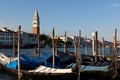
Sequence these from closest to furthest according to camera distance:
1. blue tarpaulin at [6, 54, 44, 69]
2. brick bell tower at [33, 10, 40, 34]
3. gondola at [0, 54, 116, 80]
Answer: gondola at [0, 54, 116, 80]
blue tarpaulin at [6, 54, 44, 69]
brick bell tower at [33, 10, 40, 34]

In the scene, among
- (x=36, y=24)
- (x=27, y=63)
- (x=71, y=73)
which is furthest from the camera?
(x=36, y=24)

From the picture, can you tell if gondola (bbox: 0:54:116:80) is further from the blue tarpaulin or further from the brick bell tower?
the brick bell tower

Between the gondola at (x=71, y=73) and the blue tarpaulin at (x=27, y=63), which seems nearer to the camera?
the gondola at (x=71, y=73)

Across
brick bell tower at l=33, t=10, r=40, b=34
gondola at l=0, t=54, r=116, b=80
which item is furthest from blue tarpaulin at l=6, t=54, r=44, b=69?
brick bell tower at l=33, t=10, r=40, b=34

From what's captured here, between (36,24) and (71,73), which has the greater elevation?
(36,24)

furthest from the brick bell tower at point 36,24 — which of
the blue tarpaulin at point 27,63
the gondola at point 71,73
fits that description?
the gondola at point 71,73

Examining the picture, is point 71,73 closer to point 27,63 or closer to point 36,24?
point 27,63

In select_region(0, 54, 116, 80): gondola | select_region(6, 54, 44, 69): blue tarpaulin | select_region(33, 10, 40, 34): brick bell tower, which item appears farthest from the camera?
select_region(33, 10, 40, 34): brick bell tower

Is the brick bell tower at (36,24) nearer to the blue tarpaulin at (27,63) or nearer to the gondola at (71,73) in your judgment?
the blue tarpaulin at (27,63)

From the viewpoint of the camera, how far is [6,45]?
7675cm

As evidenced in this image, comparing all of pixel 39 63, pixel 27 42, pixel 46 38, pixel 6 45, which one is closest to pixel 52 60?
pixel 39 63

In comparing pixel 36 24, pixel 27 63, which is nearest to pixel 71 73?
pixel 27 63

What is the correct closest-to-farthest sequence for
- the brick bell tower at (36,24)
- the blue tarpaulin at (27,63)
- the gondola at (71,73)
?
the gondola at (71,73), the blue tarpaulin at (27,63), the brick bell tower at (36,24)

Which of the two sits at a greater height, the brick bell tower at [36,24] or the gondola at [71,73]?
the brick bell tower at [36,24]
